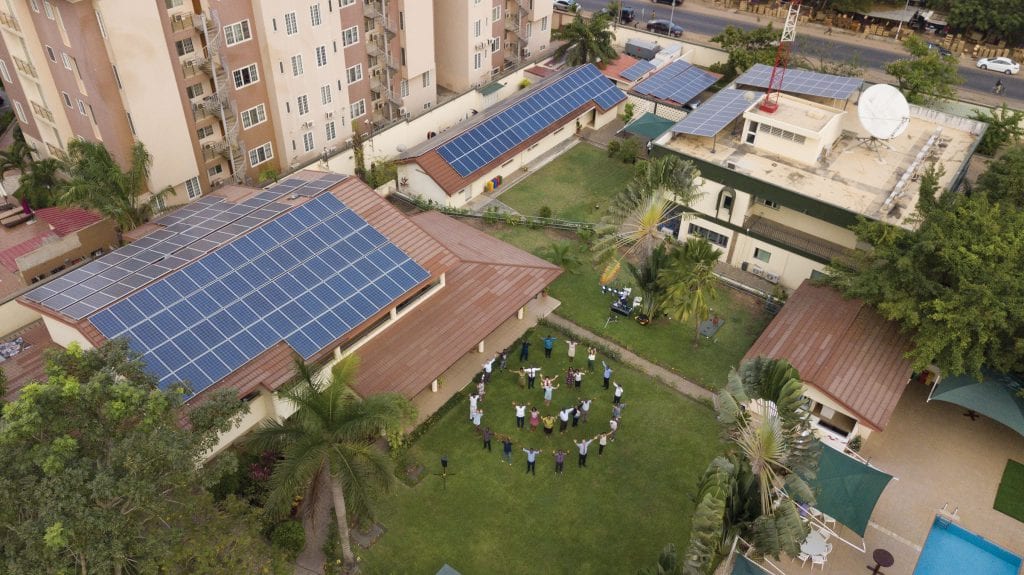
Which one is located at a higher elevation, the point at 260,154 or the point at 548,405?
the point at 260,154

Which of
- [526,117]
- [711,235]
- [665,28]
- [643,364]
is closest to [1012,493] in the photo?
[643,364]

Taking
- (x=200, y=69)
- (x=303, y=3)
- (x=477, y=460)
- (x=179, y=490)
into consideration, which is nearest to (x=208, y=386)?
(x=179, y=490)

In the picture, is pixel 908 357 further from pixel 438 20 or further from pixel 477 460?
pixel 438 20

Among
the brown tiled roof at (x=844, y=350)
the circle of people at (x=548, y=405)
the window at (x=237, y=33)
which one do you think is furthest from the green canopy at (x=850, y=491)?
the window at (x=237, y=33)

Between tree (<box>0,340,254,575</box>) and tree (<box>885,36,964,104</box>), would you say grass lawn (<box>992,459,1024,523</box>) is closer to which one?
tree (<box>0,340,254,575</box>)

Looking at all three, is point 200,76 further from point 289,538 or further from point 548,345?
point 289,538

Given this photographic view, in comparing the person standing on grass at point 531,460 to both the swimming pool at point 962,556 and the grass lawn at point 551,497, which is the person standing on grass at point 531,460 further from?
the swimming pool at point 962,556

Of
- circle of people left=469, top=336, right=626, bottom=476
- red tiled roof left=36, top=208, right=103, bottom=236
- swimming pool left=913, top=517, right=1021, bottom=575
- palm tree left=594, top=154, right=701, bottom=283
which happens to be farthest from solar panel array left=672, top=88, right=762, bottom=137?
red tiled roof left=36, top=208, right=103, bottom=236
